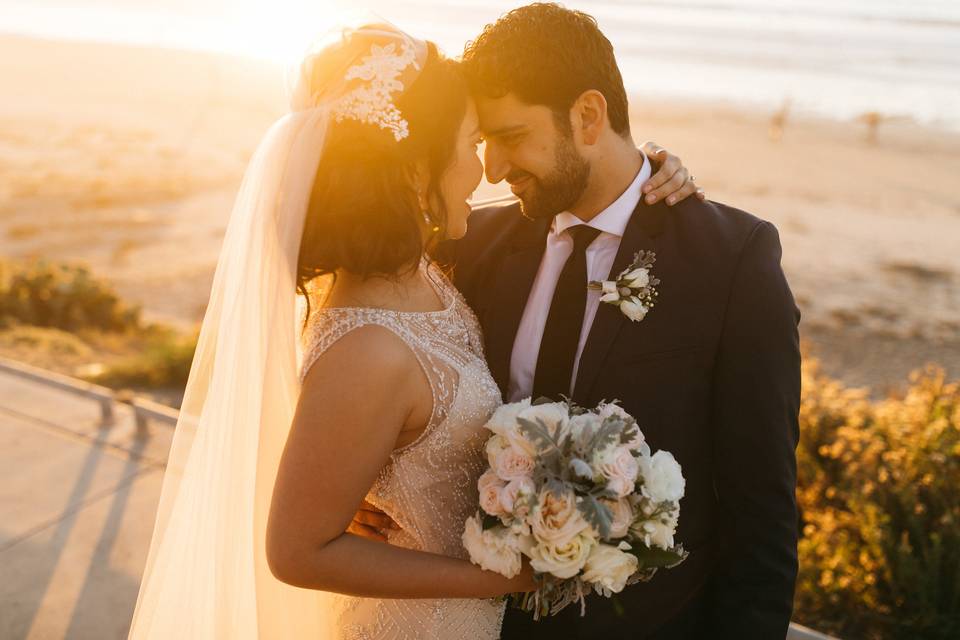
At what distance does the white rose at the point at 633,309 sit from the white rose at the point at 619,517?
0.65 meters

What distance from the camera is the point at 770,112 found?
2558cm

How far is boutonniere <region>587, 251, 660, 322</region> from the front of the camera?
2.42 meters

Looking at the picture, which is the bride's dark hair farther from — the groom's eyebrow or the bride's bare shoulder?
the groom's eyebrow

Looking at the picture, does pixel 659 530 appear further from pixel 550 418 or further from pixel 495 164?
pixel 495 164

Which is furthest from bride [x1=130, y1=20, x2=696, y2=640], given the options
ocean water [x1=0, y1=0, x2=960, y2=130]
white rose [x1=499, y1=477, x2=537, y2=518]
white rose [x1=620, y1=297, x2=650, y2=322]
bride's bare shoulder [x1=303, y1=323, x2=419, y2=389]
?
ocean water [x1=0, y1=0, x2=960, y2=130]

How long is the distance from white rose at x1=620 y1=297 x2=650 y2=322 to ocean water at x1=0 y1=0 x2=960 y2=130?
2366 cm

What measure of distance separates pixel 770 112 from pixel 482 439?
2602 centimetres

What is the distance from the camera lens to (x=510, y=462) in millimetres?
1987

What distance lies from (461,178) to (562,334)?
0.62m

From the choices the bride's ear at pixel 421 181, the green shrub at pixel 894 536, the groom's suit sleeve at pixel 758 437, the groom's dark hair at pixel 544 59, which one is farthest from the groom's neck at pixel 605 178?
the green shrub at pixel 894 536

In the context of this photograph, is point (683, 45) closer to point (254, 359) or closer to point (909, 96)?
point (909, 96)

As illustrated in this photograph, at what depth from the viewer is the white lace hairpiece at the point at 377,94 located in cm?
213

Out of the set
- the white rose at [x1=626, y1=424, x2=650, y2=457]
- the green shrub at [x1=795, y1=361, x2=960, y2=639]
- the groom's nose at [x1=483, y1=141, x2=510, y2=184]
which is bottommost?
the green shrub at [x1=795, y1=361, x2=960, y2=639]

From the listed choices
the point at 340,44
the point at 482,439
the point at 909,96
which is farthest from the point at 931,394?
the point at 909,96
